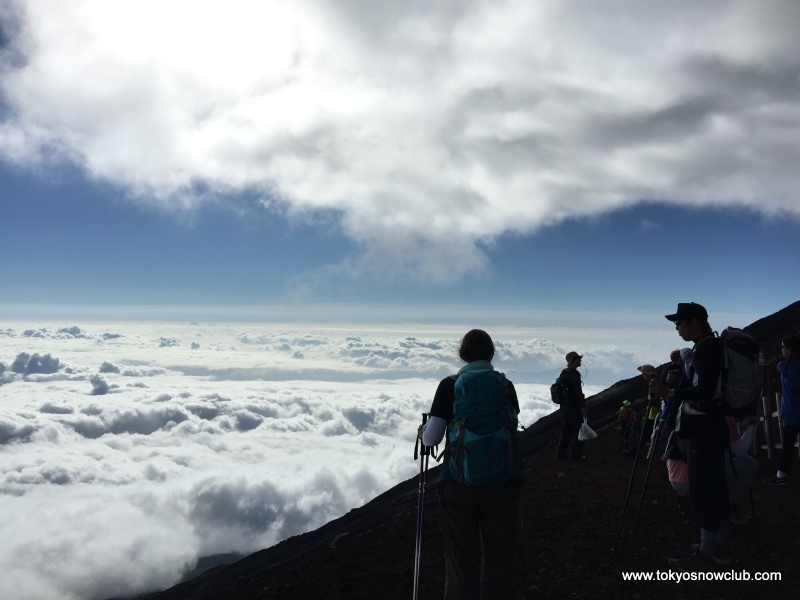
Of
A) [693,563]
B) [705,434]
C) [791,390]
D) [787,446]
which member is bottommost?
[693,563]

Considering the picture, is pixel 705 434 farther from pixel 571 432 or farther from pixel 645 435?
pixel 571 432

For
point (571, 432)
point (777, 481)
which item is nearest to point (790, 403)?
point (777, 481)

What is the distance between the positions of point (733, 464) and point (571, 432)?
6.70 meters

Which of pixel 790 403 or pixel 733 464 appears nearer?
pixel 733 464

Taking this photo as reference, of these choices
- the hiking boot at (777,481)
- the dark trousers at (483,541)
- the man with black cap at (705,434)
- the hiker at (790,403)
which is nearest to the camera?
the dark trousers at (483,541)

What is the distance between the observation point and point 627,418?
13.0 metres

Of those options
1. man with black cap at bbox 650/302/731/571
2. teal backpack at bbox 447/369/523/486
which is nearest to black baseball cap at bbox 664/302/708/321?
man with black cap at bbox 650/302/731/571

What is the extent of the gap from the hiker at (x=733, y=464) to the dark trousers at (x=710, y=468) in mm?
287

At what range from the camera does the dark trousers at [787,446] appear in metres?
8.27

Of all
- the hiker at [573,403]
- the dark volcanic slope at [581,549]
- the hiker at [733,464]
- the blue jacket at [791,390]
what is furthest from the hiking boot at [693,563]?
the hiker at [573,403]

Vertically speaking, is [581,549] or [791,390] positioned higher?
[791,390]

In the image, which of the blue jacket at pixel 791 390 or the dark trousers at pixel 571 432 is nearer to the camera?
the blue jacket at pixel 791 390

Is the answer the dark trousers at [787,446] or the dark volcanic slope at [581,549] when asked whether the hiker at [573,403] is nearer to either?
the dark volcanic slope at [581,549]

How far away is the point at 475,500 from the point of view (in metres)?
4.23
